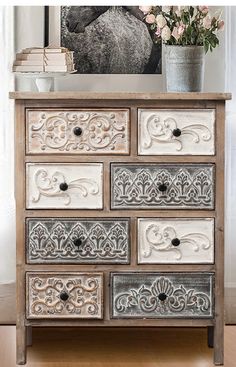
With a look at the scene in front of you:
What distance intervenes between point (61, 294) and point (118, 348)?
1.37 feet

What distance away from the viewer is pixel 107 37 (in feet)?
11.2

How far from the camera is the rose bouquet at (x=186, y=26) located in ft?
10.3

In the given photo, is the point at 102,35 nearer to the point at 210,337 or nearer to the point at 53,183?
the point at 53,183

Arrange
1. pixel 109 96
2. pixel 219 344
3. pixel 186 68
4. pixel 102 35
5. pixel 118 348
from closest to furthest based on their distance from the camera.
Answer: pixel 109 96 < pixel 219 344 < pixel 186 68 < pixel 118 348 < pixel 102 35

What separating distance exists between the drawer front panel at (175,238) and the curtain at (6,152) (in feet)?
2.34

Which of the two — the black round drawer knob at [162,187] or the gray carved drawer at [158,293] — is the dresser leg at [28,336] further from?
the black round drawer knob at [162,187]

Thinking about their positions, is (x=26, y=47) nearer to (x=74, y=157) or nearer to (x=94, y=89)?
(x=94, y=89)

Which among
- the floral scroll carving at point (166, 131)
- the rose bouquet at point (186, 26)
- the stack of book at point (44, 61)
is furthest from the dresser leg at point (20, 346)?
the rose bouquet at point (186, 26)

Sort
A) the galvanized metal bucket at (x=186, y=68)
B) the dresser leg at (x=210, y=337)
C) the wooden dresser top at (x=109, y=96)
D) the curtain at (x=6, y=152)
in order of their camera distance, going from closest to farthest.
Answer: the wooden dresser top at (x=109, y=96) < the galvanized metal bucket at (x=186, y=68) < the dresser leg at (x=210, y=337) < the curtain at (x=6, y=152)

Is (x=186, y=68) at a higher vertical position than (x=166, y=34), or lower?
lower

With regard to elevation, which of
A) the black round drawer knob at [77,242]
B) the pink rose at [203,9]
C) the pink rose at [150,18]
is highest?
the pink rose at [203,9]

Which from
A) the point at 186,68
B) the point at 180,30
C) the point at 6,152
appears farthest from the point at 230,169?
the point at 6,152

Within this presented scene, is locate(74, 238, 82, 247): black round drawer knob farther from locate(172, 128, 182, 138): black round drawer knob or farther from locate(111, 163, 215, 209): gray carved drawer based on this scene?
locate(172, 128, 182, 138): black round drawer knob

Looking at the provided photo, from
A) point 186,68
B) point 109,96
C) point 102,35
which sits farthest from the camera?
point 102,35
